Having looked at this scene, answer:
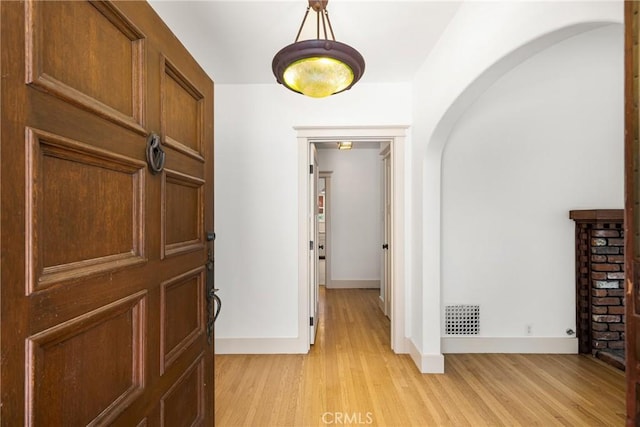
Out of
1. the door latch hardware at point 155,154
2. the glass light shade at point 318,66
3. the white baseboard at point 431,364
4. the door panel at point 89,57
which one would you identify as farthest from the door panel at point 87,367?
the white baseboard at point 431,364

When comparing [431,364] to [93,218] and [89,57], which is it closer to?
[93,218]

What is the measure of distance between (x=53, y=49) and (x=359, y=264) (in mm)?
5598

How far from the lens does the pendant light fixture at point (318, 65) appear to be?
1435 millimetres

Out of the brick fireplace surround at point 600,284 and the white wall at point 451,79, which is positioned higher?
the white wall at point 451,79

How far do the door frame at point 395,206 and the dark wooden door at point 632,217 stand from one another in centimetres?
232

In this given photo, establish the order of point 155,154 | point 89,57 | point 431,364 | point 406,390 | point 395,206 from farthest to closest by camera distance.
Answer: point 395,206 → point 431,364 → point 406,390 → point 155,154 → point 89,57

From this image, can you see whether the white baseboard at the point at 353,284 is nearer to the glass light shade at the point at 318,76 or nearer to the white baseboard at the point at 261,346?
the white baseboard at the point at 261,346

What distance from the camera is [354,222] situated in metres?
5.96

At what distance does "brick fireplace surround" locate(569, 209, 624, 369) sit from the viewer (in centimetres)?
301

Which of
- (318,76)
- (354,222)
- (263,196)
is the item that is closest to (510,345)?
(263,196)

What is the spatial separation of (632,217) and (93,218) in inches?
50.7

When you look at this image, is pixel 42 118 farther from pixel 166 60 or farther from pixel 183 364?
pixel 183 364

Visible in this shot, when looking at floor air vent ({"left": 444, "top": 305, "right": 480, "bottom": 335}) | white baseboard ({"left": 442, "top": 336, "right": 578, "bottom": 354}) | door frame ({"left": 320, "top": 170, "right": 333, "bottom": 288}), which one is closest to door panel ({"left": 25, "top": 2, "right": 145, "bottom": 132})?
floor air vent ({"left": 444, "top": 305, "right": 480, "bottom": 335})

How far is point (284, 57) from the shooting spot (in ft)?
4.94
